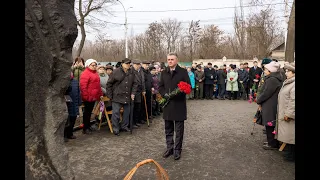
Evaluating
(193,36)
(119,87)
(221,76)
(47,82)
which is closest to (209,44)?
(193,36)

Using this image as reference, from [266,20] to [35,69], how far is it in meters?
31.3

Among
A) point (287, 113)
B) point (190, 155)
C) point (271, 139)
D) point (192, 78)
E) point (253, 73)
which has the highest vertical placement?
point (253, 73)

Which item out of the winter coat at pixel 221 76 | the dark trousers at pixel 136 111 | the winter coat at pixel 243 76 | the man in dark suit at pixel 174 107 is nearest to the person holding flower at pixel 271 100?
the man in dark suit at pixel 174 107

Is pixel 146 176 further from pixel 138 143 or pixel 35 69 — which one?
pixel 35 69

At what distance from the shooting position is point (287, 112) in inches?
183

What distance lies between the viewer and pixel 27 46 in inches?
80.3

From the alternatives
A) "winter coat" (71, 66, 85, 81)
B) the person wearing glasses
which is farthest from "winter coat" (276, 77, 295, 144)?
"winter coat" (71, 66, 85, 81)

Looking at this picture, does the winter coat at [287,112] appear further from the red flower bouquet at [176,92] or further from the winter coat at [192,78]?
the winter coat at [192,78]

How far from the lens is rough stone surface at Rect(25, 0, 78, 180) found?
2102mm

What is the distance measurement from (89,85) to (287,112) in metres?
4.19

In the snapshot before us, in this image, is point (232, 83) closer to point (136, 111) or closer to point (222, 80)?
point (222, 80)

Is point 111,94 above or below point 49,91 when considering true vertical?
below

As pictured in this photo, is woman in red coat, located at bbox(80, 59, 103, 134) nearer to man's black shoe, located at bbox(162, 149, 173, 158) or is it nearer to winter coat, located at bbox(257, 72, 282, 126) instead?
man's black shoe, located at bbox(162, 149, 173, 158)
